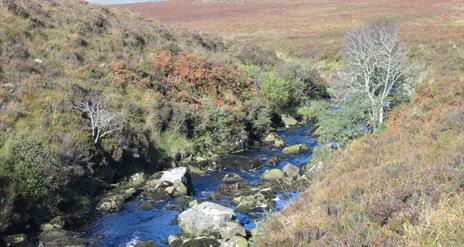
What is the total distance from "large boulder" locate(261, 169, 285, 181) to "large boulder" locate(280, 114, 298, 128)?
16256 mm

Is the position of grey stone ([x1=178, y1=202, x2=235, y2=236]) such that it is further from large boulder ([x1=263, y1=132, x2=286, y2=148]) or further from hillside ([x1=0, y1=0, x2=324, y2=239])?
large boulder ([x1=263, y1=132, x2=286, y2=148])

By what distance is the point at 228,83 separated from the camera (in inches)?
1761

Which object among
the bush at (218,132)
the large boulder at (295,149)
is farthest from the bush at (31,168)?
the large boulder at (295,149)

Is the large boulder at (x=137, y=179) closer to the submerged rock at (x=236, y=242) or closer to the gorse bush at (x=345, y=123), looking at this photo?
the submerged rock at (x=236, y=242)

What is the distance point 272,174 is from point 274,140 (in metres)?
9.94

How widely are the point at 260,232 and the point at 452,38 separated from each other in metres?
70.3

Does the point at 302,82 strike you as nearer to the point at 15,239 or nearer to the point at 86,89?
the point at 86,89

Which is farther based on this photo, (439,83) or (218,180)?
(218,180)

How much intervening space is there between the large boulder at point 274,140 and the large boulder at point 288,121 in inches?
214

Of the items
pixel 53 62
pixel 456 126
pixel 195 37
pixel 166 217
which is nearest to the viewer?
pixel 456 126

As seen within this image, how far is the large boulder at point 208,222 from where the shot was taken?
19.2 metres

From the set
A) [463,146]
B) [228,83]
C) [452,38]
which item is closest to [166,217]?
[463,146]

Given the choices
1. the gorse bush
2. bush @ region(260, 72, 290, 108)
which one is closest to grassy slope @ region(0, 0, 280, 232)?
bush @ region(260, 72, 290, 108)

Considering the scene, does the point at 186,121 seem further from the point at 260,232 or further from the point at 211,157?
the point at 260,232
